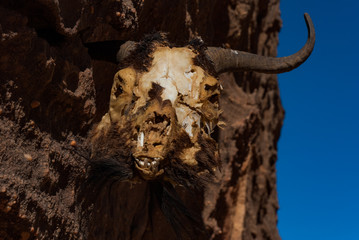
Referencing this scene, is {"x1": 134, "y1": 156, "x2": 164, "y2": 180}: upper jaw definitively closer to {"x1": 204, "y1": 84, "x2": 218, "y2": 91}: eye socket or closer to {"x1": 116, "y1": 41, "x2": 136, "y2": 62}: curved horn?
{"x1": 204, "y1": 84, "x2": 218, "y2": 91}: eye socket

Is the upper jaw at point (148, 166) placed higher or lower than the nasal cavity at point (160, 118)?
lower

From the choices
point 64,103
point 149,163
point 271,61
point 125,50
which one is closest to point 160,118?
point 149,163

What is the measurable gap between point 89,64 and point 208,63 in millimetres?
689

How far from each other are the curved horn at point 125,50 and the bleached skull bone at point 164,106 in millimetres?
204

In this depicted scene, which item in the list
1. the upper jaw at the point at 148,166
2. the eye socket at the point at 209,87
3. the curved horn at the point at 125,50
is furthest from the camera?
the curved horn at the point at 125,50

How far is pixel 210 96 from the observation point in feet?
7.49

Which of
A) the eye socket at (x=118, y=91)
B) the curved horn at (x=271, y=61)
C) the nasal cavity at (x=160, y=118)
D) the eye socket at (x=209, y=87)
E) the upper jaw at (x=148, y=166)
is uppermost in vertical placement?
the curved horn at (x=271, y=61)

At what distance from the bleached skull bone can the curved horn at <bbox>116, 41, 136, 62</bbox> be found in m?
0.20

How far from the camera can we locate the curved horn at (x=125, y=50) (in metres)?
2.47

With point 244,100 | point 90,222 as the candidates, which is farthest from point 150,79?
point 244,100

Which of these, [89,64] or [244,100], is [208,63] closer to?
[89,64]

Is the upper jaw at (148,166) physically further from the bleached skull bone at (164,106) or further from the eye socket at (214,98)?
the eye socket at (214,98)

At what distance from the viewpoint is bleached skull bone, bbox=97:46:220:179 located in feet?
6.10

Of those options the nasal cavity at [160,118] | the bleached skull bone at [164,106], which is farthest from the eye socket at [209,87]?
the nasal cavity at [160,118]
